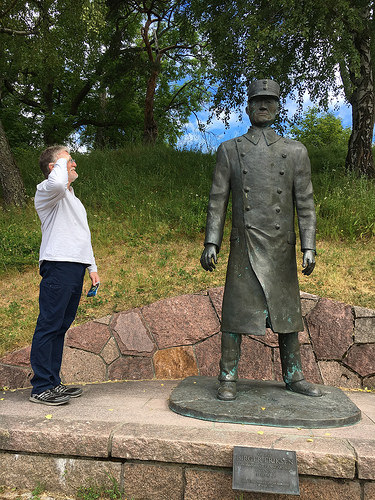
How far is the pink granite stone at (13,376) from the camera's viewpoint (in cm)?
457

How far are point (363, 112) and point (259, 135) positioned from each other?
7.06 meters

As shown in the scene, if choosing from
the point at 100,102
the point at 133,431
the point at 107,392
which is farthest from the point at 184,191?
the point at 100,102

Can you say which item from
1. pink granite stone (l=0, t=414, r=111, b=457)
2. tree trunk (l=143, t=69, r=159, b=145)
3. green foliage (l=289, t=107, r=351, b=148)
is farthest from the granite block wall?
green foliage (l=289, t=107, r=351, b=148)

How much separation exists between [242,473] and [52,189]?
2.30 meters

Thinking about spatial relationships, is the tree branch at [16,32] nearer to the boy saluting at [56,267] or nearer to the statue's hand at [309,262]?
the boy saluting at [56,267]

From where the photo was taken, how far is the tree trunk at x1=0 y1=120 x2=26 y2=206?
9.00 metres

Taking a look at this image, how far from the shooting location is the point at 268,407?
10.3ft

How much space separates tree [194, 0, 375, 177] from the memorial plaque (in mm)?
6280

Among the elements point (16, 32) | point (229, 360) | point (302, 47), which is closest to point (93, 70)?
point (16, 32)

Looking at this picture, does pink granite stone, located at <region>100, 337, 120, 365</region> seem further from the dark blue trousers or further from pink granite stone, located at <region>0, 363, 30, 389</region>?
the dark blue trousers

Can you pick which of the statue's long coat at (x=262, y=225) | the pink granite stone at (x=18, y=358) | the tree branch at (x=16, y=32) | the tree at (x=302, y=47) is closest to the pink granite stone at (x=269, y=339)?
the statue's long coat at (x=262, y=225)

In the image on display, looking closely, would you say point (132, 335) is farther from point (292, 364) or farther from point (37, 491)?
point (37, 491)

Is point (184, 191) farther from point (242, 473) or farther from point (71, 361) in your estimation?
point (242, 473)

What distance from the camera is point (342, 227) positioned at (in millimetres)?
6848
